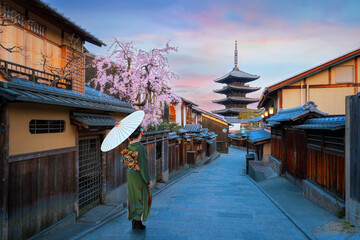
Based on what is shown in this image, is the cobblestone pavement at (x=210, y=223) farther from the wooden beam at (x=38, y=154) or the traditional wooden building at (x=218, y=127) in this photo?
the traditional wooden building at (x=218, y=127)

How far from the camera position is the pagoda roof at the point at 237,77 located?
169 feet

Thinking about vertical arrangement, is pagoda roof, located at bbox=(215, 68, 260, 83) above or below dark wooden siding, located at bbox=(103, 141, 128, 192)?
above

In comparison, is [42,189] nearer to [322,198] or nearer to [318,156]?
[322,198]

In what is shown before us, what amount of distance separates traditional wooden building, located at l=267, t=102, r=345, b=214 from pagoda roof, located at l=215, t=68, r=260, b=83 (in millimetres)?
41317

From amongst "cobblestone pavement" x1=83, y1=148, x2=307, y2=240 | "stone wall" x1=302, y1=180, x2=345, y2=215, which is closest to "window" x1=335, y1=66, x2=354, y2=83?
"stone wall" x1=302, y1=180, x2=345, y2=215

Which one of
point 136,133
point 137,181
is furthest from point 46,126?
point 137,181

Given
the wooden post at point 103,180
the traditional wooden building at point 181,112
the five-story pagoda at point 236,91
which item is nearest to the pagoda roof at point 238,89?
the five-story pagoda at point 236,91

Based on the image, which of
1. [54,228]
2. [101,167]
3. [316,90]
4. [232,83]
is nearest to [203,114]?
[232,83]

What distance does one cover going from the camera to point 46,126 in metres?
5.02

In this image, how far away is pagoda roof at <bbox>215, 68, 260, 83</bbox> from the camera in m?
51.5

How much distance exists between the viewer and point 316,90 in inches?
611

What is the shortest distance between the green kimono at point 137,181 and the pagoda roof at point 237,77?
49.2 meters

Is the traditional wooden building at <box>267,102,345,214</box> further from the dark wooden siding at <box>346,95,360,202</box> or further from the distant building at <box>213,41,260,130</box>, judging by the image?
the distant building at <box>213,41,260,130</box>

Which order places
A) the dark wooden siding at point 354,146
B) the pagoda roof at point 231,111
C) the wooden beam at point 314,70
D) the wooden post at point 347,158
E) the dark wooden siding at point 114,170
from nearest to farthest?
the dark wooden siding at point 354,146 < the wooden post at point 347,158 < the dark wooden siding at point 114,170 < the wooden beam at point 314,70 < the pagoda roof at point 231,111
